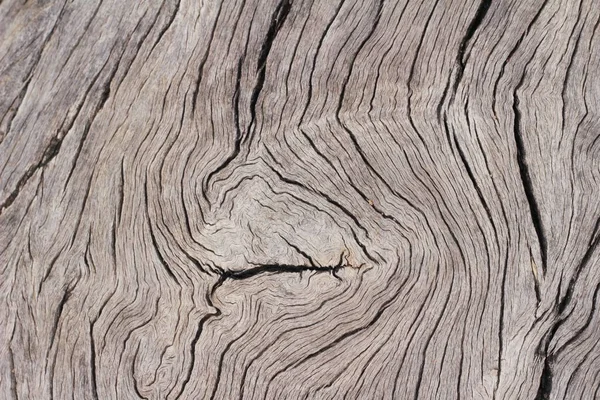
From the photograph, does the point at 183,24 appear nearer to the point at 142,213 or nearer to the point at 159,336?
the point at 142,213

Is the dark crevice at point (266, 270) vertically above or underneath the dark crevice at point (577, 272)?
underneath

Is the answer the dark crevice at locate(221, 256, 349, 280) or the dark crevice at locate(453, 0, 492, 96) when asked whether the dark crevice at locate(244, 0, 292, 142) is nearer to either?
the dark crevice at locate(221, 256, 349, 280)

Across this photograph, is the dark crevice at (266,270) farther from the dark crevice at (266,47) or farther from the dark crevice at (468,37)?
the dark crevice at (468,37)

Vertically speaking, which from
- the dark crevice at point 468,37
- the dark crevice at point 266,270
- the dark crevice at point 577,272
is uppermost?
the dark crevice at point 468,37

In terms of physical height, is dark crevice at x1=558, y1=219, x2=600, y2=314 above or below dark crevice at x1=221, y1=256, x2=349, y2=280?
above

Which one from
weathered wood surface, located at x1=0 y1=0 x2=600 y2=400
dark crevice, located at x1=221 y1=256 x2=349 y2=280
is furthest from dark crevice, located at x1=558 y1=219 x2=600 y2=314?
dark crevice, located at x1=221 y1=256 x2=349 y2=280

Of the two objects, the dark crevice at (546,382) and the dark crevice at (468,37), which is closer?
the dark crevice at (468,37)

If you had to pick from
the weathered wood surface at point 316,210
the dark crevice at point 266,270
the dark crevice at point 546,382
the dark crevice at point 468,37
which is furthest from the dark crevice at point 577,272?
the dark crevice at point 266,270
